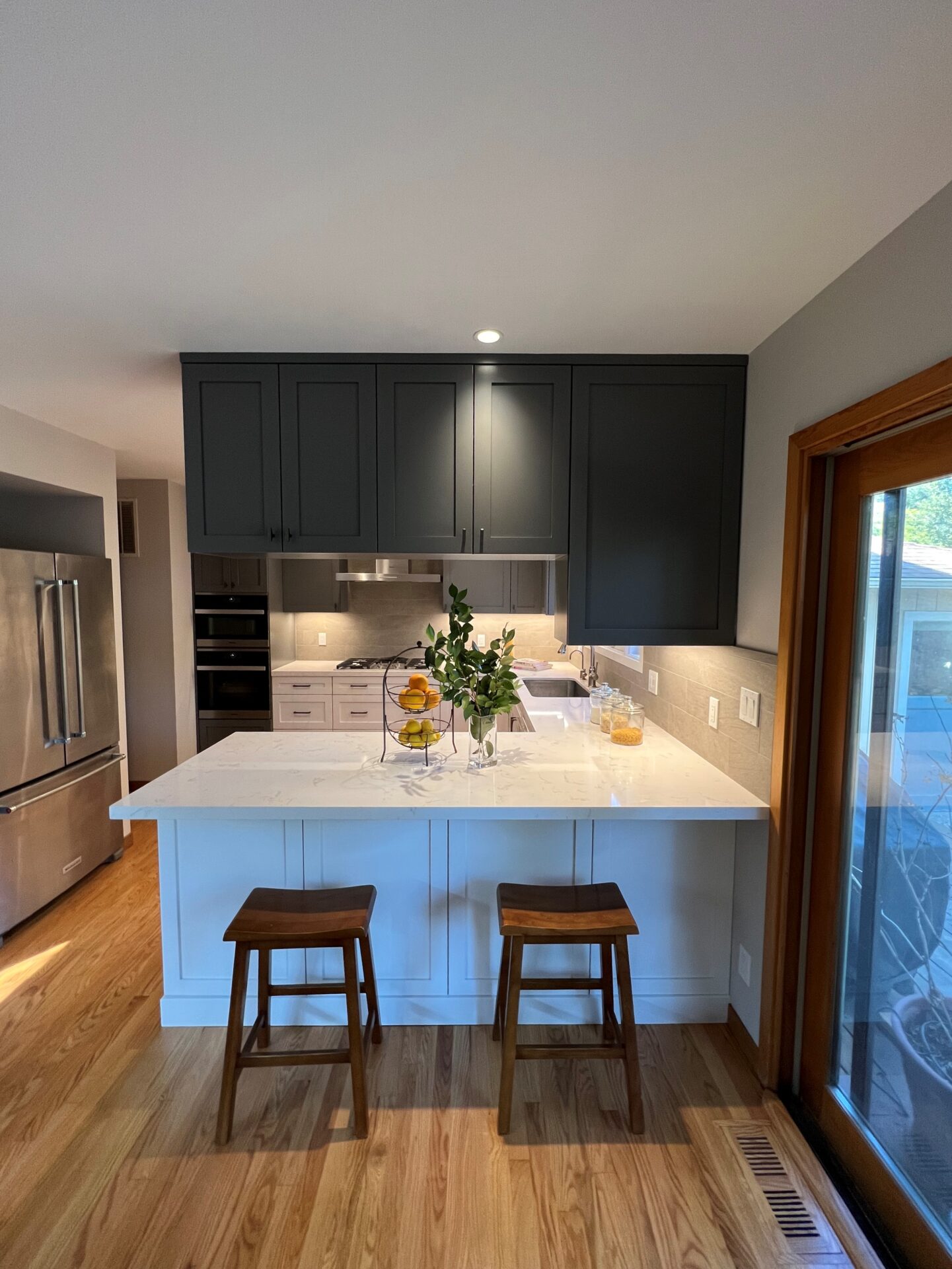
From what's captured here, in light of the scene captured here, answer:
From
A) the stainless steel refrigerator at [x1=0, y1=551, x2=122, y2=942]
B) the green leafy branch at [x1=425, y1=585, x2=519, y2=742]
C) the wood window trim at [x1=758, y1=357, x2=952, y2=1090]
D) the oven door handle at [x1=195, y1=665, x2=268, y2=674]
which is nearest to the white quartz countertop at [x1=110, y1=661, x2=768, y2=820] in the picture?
the wood window trim at [x1=758, y1=357, x2=952, y2=1090]

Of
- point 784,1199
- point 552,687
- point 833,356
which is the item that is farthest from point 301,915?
point 552,687

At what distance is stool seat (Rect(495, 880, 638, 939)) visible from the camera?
178 cm

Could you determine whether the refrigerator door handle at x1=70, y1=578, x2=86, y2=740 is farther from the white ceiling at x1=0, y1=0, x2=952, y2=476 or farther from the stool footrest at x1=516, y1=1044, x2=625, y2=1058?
the stool footrest at x1=516, y1=1044, x2=625, y2=1058

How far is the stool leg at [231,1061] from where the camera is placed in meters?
Answer: 1.73

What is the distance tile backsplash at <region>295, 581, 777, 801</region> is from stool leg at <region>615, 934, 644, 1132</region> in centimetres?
69

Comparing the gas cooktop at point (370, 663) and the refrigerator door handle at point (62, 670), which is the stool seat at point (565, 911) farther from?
the gas cooktop at point (370, 663)

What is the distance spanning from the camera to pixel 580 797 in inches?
78.7

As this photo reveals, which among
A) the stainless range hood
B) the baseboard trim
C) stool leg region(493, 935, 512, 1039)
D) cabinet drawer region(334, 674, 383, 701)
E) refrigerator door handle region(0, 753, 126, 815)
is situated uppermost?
the stainless range hood

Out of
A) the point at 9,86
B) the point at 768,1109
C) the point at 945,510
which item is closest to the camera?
the point at 9,86

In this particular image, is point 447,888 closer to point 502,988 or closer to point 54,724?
point 502,988

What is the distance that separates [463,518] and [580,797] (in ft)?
3.55

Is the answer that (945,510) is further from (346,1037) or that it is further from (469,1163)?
(346,1037)

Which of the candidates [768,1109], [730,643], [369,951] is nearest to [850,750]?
[730,643]

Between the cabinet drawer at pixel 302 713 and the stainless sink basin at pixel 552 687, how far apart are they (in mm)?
1665
